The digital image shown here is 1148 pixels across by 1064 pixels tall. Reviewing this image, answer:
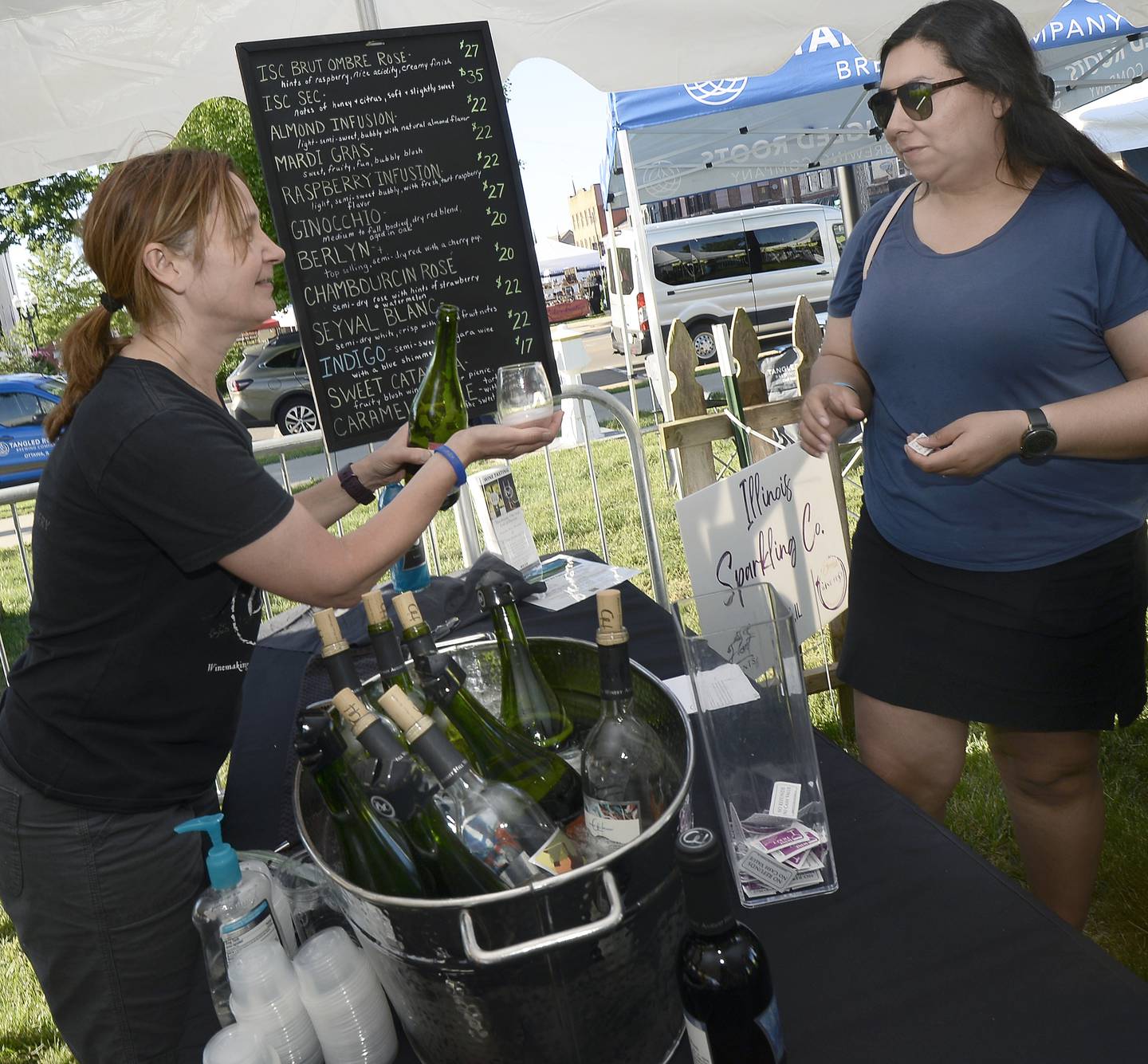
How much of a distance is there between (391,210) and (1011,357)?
56.1 inches

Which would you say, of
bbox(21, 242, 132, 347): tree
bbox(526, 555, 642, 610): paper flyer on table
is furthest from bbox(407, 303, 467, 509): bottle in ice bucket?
bbox(21, 242, 132, 347): tree

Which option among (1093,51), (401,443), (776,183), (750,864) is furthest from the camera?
(776,183)

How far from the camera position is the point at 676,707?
889mm

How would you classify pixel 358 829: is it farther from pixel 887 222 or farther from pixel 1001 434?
pixel 887 222

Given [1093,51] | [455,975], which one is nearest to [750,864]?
[455,975]

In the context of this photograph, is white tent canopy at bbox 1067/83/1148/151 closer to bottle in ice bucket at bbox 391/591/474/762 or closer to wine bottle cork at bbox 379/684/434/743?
bottle in ice bucket at bbox 391/591/474/762

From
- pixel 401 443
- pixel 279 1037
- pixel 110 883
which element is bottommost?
pixel 110 883

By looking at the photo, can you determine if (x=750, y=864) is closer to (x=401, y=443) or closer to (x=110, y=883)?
A: (x=110, y=883)

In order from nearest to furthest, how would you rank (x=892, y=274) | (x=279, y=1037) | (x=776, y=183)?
(x=279, y=1037)
(x=892, y=274)
(x=776, y=183)

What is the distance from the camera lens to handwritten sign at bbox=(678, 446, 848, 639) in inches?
68.2

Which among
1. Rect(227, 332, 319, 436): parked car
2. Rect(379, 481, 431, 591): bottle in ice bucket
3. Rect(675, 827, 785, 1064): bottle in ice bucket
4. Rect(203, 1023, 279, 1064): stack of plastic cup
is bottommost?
Rect(227, 332, 319, 436): parked car

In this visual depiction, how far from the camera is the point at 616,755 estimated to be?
2.97 feet

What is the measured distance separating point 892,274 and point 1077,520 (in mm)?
523

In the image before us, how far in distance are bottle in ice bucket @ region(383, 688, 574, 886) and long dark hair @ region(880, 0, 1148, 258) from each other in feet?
4.41
